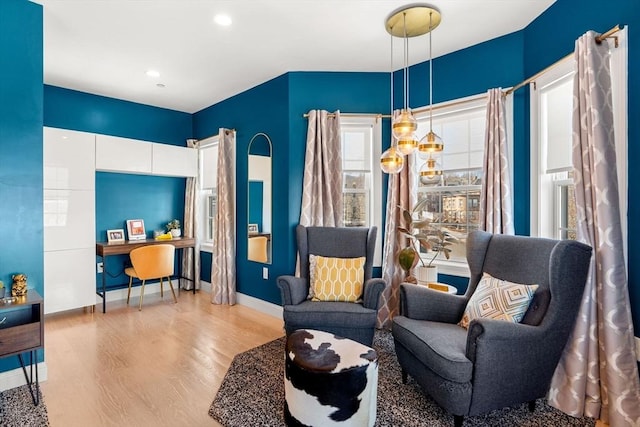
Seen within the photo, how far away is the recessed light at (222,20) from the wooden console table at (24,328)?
93.0 inches

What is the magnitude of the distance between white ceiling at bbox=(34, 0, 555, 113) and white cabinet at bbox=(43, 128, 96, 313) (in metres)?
0.84

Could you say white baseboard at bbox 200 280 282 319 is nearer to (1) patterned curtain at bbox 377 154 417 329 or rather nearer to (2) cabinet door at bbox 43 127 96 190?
(1) patterned curtain at bbox 377 154 417 329

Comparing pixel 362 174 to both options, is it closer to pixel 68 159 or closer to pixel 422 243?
pixel 422 243

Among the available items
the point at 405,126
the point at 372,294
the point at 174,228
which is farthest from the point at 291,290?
the point at 174,228

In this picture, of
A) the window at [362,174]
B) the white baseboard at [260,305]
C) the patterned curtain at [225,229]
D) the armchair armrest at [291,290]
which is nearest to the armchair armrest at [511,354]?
the armchair armrest at [291,290]

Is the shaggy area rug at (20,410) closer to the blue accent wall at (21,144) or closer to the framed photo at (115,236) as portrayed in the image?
the blue accent wall at (21,144)

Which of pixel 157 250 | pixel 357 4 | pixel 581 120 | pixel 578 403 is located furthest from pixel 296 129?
pixel 578 403

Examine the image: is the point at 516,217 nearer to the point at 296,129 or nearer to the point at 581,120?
the point at 581,120

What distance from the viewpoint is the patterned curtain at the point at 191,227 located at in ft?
16.4

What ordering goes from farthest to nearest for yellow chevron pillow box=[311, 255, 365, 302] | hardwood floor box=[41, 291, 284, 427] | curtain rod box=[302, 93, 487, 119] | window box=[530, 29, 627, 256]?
curtain rod box=[302, 93, 487, 119] < yellow chevron pillow box=[311, 255, 365, 302] < window box=[530, 29, 627, 256] < hardwood floor box=[41, 291, 284, 427]

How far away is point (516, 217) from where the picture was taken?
2.89m

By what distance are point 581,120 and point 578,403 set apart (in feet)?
5.51

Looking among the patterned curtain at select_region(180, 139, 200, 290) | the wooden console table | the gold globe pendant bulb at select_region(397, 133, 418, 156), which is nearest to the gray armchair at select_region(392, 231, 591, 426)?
the gold globe pendant bulb at select_region(397, 133, 418, 156)

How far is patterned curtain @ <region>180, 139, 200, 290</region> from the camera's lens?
16.4 ft
